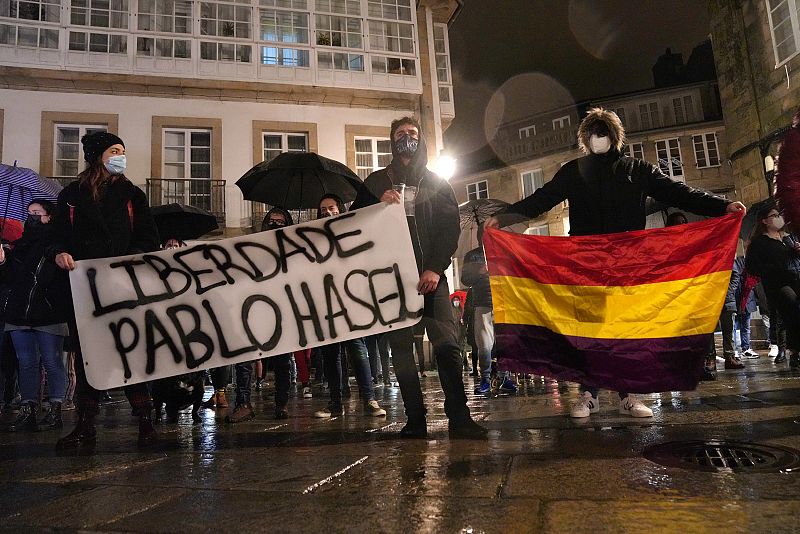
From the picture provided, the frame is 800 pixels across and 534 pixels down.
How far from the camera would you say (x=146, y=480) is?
98.2 inches

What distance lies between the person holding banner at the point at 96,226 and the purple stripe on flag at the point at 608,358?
2.60 m

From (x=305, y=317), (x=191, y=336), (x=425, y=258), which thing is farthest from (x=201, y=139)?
(x=425, y=258)

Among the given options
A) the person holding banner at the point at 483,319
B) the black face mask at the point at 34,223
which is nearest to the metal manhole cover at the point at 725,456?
the person holding banner at the point at 483,319

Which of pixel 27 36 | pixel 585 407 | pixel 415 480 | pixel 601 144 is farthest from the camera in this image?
pixel 27 36

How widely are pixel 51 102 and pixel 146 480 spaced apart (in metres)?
16.7

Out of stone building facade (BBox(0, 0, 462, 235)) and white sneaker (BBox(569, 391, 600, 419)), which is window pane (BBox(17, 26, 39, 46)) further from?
white sneaker (BBox(569, 391, 600, 419))

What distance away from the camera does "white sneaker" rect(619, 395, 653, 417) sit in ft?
11.9

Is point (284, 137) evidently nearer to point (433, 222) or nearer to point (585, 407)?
point (433, 222)

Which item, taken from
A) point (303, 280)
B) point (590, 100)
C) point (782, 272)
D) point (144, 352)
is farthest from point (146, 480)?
point (590, 100)

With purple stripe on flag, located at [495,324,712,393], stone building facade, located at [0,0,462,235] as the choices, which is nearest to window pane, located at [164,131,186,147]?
stone building facade, located at [0,0,462,235]

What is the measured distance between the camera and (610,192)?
12.7 ft

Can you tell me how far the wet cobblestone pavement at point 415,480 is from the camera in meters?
1.73

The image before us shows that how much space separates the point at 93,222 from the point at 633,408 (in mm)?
3996

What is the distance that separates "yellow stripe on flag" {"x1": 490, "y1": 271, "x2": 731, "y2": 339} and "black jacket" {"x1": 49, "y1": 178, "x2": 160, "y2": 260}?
8.98 ft
